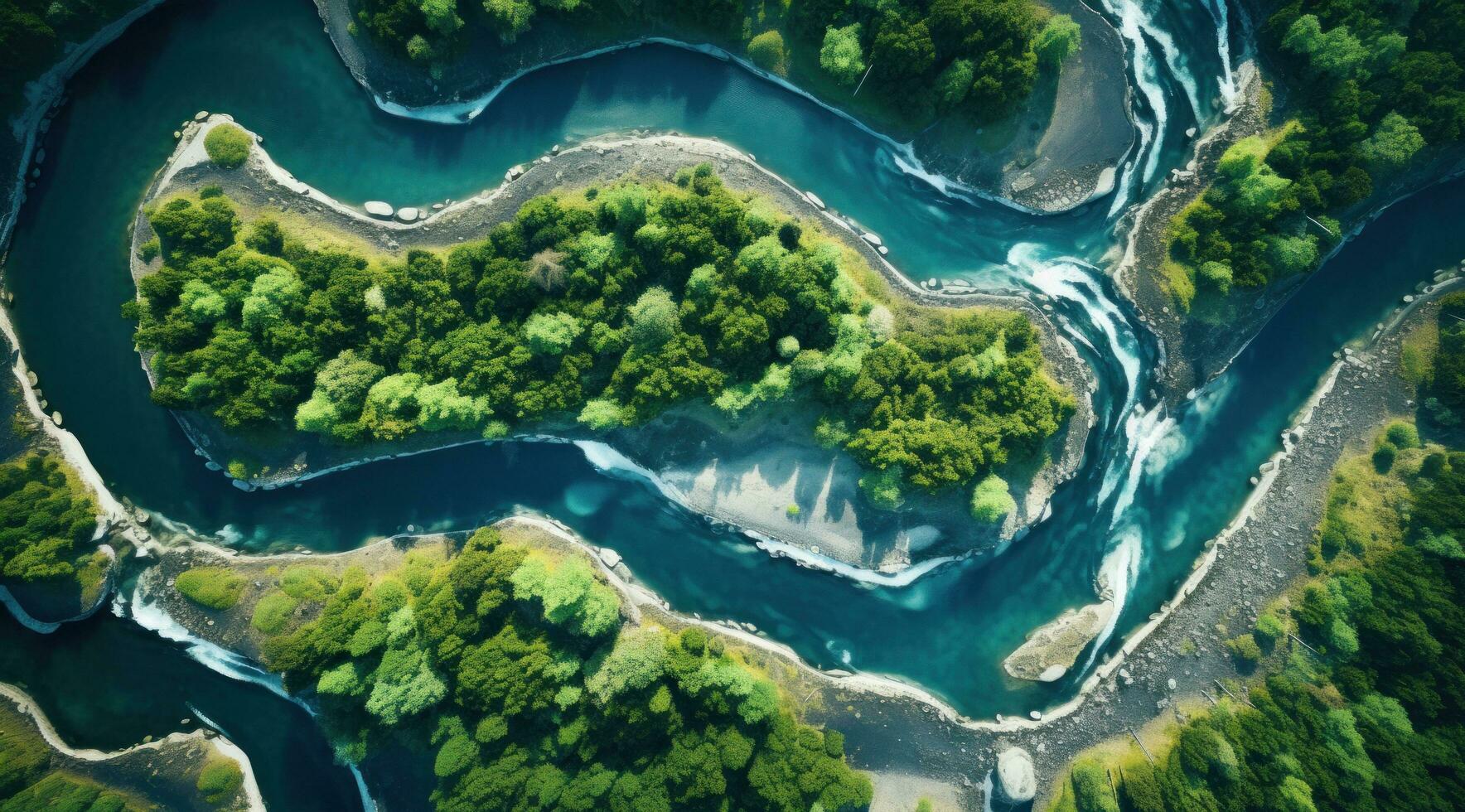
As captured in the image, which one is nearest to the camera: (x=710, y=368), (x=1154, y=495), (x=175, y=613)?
(x=710, y=368)

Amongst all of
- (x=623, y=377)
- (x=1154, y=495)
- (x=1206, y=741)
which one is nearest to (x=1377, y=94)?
(x=1154, y=495)

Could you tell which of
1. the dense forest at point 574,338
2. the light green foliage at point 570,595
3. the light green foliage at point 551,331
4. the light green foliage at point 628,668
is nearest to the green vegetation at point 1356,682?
the dense forest at point 574,338

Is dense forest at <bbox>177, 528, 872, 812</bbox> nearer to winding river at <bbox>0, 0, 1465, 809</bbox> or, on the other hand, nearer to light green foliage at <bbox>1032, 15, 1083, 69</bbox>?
winding river at <bbox>0, 0, 1465, 809</bbox>

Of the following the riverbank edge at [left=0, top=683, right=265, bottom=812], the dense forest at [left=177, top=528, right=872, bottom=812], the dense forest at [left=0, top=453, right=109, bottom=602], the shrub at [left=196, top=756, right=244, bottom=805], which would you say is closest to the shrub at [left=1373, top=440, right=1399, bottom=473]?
the dense forest at [left=177, top=528, right=872, bottom=812]

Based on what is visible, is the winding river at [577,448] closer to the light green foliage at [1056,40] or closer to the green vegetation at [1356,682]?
the green vegetation at [1356,682]

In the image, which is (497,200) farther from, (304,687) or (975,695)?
(975,695)

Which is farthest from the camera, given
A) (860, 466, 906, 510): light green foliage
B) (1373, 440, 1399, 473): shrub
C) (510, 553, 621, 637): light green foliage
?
(1373, 440, 1399, 473): shrub

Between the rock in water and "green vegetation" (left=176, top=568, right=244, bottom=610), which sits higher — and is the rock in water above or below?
above

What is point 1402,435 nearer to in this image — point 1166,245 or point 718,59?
point 1166,245
